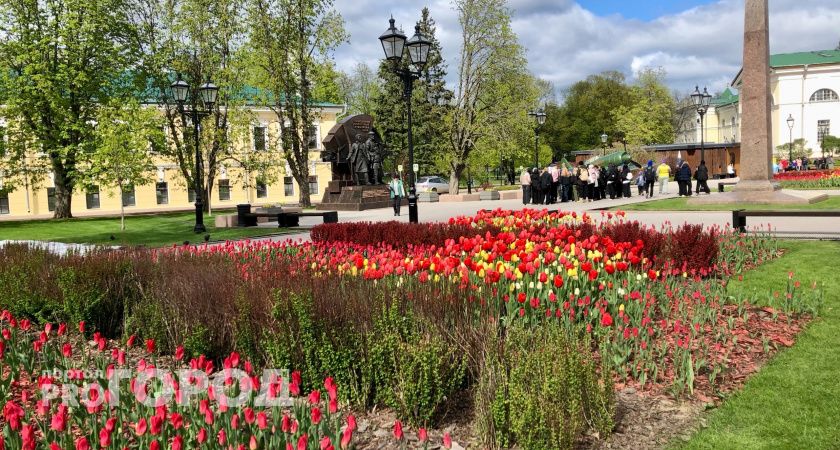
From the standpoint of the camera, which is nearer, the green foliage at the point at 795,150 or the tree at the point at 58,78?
the tree at the point at 58,78

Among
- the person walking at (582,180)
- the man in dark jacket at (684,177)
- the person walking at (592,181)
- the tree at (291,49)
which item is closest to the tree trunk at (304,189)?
the tree at (291,49)

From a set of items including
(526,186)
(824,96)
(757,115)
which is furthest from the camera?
(824,96)

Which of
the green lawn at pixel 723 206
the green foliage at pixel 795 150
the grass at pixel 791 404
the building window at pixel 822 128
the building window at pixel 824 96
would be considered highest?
the building window at pixel 824 96

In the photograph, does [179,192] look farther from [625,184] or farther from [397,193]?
[625,184]

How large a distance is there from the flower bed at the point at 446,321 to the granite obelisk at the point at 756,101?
1446 cm

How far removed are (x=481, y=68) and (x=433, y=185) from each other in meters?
14.5

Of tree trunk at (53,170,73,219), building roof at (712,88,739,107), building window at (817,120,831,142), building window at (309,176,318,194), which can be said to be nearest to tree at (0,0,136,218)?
tree trunk at (53,170,73,219)

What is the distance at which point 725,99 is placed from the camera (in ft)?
343

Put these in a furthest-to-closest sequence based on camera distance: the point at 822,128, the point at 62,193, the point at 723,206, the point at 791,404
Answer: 1. the point at 822,128
2. the point at 62,193
3. the point at 723,206
4. the point at 791,404

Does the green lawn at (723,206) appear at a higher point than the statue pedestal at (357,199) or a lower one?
lower

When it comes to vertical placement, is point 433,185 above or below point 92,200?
above

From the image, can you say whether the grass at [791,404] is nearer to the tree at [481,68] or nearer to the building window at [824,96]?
the tree at [481,68]

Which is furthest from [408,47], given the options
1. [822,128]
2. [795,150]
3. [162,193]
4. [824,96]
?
[824,96]

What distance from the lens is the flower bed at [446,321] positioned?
405 centimetres
